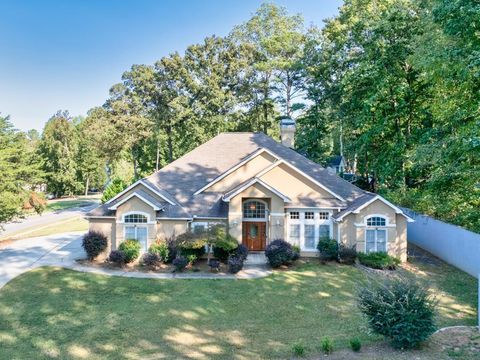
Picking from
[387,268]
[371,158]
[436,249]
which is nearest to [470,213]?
[436,249]

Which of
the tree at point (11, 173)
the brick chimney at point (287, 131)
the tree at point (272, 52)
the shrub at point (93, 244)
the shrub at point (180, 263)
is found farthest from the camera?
the tree at point (272, 52)

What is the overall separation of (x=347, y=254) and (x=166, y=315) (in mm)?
Result: 10528

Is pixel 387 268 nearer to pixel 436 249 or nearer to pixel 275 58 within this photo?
pixel 436 249

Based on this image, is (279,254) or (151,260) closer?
(279,254)

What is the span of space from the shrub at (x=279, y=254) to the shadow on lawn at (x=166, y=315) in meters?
0.98

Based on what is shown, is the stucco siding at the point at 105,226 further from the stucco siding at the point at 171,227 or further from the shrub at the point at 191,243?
the shrub at the point at 191,243

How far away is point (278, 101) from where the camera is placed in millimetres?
41812

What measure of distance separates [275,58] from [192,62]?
35.1ft

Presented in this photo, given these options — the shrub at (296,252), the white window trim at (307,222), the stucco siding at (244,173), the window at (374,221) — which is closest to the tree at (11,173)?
the stucco siding at (244,173)

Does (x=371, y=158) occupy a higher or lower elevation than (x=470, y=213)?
higher

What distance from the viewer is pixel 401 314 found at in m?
8.85

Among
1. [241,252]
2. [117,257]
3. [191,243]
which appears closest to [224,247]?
[241,252]

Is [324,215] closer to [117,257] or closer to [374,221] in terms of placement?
[374,221]

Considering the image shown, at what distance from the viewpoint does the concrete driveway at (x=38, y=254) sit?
18.7 m
